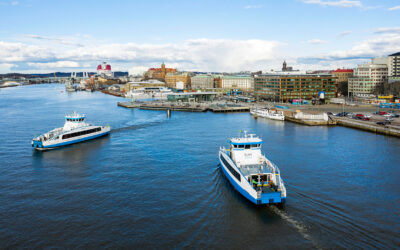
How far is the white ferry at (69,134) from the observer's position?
3569 cm

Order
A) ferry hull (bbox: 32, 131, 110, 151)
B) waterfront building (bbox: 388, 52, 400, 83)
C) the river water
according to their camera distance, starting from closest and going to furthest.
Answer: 1. the river water
2. ferry hull (bbox: 32, 131, 110, 151)
3. waterfront building (bbox: 388, 52, 400, 83)

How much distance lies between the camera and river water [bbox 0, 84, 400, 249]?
53.2 feet

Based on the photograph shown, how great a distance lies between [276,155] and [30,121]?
4679cm

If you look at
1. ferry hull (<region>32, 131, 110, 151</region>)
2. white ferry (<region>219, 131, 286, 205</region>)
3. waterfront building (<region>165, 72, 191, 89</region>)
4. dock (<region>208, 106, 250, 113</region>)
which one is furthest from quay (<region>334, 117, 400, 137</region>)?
waterfront building (<region>165, 72, 191, 89</region>)

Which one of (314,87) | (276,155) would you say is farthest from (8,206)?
(314,87)

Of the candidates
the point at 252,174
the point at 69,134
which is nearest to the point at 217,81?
the point at 69,134

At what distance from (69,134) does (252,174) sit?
2660 cm

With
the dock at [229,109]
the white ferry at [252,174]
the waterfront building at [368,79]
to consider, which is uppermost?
the waterfront building at [368,79]

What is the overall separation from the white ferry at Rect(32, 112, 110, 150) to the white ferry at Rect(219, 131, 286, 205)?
68.1 feet

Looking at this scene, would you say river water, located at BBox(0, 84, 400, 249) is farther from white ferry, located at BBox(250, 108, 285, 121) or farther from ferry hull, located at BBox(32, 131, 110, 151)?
white ferry, located at BBox(250, 108, 285, 121)

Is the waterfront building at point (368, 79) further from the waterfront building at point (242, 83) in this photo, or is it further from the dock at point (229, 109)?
the waterfront building at point (242, 83)

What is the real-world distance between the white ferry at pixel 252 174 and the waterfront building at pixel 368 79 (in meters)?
80.1

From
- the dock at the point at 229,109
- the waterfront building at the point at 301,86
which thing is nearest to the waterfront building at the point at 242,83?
the waterfront building at the point at 301,86

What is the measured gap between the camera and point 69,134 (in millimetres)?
38719
